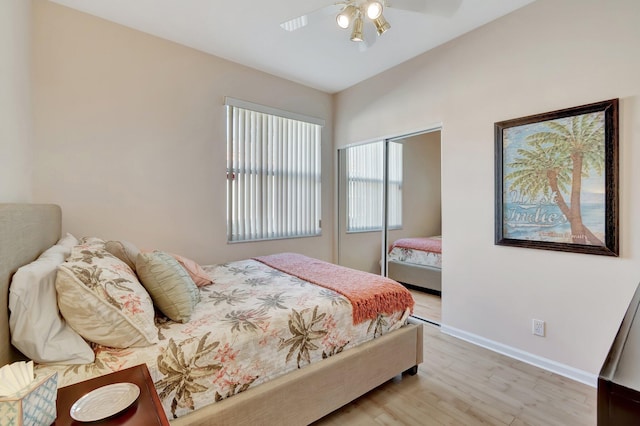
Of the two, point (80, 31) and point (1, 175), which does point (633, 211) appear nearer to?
point (1, 175)

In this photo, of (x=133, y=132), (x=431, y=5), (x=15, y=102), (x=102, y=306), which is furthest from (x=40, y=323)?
(x=431, y=5)

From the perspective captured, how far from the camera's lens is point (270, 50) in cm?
294

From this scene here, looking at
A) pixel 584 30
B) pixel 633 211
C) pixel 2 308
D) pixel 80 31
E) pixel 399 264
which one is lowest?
pixel 399 264

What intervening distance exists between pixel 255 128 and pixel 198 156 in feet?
2.47

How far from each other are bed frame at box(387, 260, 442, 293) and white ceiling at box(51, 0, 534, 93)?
2358 mm

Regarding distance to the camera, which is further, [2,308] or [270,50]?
[270,50]

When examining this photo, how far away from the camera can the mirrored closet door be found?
125 inches

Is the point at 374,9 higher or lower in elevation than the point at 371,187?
higher

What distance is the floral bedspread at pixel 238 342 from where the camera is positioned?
119cm

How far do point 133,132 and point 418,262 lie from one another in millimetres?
3266

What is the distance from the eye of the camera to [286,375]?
153 centimetres

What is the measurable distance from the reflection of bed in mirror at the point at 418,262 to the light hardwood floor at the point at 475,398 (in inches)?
41.8

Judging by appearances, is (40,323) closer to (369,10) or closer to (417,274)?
(369,10)

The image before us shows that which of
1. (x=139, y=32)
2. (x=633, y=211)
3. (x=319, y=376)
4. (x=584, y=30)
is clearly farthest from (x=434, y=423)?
(x=139, y=32)
